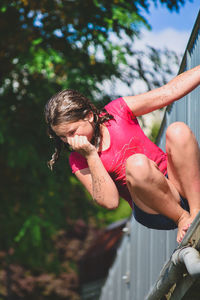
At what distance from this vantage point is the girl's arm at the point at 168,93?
2.75 meters

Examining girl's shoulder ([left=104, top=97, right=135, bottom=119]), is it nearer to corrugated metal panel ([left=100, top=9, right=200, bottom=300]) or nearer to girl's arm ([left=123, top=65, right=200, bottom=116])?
girl's arm ([left=123, top=65, right=200, bottom=116])

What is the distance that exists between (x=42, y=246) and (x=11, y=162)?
218cm

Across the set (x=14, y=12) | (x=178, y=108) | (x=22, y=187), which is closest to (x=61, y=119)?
(x=178, y=108)

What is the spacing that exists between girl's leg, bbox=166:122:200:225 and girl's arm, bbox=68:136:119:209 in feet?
1.18

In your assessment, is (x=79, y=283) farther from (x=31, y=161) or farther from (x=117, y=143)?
(x=117, y=143)

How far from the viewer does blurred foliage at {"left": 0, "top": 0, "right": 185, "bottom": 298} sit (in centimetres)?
806

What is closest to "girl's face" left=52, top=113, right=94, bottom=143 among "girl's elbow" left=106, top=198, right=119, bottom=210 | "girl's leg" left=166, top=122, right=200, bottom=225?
"girl's elbow" left=106, top=198, right=119, bottom=210

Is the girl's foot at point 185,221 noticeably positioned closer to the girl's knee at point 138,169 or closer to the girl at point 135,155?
the girl at point 135,155

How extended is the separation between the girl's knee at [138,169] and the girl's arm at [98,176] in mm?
242

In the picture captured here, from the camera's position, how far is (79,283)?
2298 cm

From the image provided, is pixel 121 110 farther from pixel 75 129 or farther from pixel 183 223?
pixel 183 223

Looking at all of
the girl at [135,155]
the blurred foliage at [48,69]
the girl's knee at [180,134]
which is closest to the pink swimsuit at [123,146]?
the girl at [135,155]

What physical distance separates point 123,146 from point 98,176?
237 mm

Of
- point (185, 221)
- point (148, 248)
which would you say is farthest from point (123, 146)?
point (148, 248)
